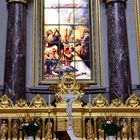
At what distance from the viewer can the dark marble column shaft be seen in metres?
11.5

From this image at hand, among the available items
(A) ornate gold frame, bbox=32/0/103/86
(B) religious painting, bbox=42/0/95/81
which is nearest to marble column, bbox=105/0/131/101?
(A) ornate gold frame, bbox=32/0/103/86

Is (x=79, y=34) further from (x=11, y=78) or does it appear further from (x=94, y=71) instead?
(x=11, y=78)

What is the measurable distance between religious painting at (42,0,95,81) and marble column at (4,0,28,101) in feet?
3.37

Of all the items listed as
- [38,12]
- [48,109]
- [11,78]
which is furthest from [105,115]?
[38,12]

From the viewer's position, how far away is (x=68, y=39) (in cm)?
1319

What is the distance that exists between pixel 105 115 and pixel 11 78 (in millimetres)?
3910

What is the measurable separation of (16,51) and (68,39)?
81.7 inches

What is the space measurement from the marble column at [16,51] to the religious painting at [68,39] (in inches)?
40.5

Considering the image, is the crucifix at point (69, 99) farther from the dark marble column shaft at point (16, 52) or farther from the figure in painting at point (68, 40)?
the figure in painting at point (68, 40)

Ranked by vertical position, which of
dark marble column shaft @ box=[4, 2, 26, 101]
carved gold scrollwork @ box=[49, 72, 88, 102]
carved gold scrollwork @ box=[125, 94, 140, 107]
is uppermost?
dark marble column shaft @ box=[4, 2, 26, 101]

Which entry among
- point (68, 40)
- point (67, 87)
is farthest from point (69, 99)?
point (68, 40)

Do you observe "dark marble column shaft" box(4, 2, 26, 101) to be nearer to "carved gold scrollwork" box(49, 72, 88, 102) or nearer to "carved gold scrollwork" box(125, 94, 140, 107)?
"carved gold scrollwork" box(49, 72, 88, 102)

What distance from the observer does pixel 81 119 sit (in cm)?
870

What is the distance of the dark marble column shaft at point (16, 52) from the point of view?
1152cm
